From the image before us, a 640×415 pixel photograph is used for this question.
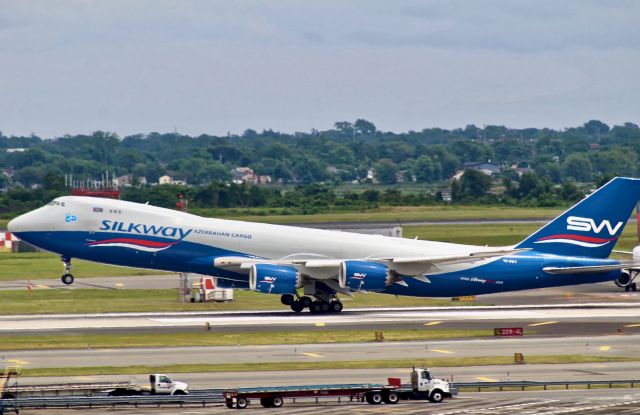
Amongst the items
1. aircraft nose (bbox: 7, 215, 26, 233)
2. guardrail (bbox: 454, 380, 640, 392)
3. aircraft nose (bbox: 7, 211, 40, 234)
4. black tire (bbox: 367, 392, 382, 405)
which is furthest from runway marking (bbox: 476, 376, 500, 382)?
aircraft nose (bbox: 7, 215, 26, 233)

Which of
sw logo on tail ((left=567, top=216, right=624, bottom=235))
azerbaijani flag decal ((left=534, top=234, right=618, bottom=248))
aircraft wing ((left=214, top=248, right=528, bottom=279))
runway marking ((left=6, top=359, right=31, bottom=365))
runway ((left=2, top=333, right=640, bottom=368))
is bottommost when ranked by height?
runway ((left=2, top=333, right=640, bottom=368))

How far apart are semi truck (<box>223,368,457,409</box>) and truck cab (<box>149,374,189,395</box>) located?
1.54 meters

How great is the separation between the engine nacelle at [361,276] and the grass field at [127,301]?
6526 mm

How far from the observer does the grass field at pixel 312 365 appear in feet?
164

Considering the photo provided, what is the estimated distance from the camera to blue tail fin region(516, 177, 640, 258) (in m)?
73.2

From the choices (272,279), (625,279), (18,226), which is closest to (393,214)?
(625,279)

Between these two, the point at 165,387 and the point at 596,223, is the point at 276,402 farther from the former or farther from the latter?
the point at 596,223

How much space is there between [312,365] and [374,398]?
899 cm

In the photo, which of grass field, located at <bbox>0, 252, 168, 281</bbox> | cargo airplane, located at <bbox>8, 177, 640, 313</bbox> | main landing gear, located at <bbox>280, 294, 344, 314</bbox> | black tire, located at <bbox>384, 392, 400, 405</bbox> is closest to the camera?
black tire, located at <bbox>384, 392, 400, 405</bbox>

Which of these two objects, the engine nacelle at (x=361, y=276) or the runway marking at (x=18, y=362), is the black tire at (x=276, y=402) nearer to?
the runway marking at (x=18, y=362)

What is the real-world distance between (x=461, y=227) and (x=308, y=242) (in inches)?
2835

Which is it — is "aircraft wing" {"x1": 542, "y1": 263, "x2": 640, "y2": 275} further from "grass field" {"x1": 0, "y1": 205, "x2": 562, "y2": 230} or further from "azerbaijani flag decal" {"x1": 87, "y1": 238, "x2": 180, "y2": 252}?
"grass field" {"x1": 0, "y1": 205, "x2": 562, "y2": 230}

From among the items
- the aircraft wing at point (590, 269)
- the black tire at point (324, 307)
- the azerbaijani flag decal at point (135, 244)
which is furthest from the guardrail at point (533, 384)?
the azerbaijani flag decal at point (135, 244)

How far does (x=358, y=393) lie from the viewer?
43312 millimetres
